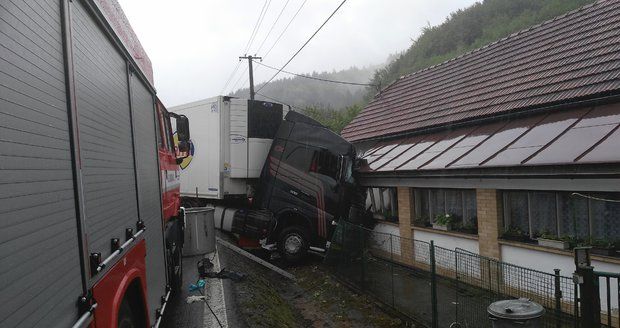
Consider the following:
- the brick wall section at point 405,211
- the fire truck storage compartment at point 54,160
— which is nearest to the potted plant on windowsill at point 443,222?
the brick wall section at point 405,211

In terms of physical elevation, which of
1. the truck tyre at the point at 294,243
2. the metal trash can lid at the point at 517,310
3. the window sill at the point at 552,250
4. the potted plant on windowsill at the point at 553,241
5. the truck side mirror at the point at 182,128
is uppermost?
the truck side mirror at the point at 182,128

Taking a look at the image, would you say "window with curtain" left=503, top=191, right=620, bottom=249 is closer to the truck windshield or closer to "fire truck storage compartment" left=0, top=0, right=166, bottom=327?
the truck windshield

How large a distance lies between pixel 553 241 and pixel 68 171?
768 cm

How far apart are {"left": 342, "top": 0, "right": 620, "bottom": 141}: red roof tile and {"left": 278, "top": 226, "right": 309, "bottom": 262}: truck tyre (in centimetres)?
428

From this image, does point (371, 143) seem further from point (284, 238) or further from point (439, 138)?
point (284, 238)

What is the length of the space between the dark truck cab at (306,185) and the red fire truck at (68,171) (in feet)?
26.7

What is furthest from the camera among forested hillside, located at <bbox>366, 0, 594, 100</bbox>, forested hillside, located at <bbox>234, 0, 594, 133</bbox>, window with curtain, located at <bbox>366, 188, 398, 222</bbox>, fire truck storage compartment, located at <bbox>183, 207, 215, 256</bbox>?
forested hillside, located at <bbox>366, 0, 594, 100</bbox>

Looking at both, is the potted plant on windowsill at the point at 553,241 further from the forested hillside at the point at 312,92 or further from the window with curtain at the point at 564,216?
the forested hillside at the point at 312,92

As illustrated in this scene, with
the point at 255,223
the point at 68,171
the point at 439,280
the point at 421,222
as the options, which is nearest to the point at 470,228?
the point at 421,222

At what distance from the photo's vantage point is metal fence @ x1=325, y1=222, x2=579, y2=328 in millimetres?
5676

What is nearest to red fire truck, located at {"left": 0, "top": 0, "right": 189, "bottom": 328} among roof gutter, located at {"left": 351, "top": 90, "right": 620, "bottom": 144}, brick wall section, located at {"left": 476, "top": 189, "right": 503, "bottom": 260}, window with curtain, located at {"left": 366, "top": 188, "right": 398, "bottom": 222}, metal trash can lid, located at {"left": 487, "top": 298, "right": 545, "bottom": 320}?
metal trash can lid, located at {"left": 487, "top": 298, "right": 545, "bottom": 320}

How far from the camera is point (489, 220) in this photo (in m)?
9.30

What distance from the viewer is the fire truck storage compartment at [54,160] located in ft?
6.14

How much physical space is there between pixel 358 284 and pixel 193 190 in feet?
23.0
